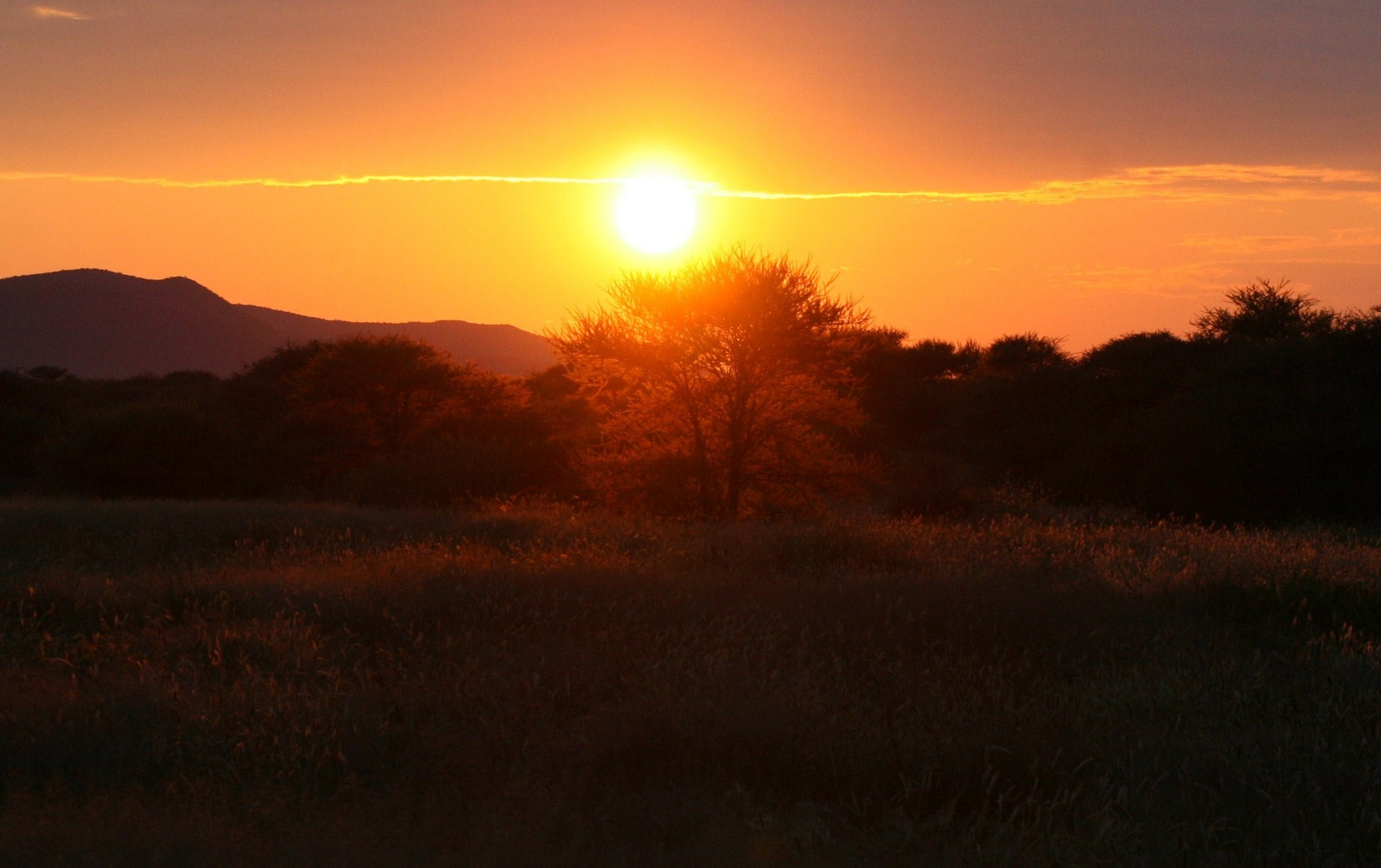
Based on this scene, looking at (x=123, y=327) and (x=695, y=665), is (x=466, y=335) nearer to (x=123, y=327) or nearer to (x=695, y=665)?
(x=123, y=327)

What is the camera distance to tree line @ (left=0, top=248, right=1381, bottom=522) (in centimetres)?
1616

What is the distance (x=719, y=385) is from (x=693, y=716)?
11659mm

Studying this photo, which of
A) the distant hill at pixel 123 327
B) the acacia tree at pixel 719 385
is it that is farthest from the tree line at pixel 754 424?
the distant hill at pixel 123 327

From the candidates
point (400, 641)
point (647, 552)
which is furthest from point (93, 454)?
point (400, 641)

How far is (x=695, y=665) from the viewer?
5434 millimetres

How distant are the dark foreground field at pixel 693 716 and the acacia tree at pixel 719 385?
7.24 m

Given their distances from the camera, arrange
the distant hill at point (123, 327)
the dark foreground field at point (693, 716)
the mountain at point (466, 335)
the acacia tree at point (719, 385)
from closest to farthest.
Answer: the dark foreground field at point (693, 716) → the acacia tree at point (719, 385) → the distant hill at point (123, 327) → the mountain at point (466, 335)

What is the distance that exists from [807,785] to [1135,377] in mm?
29209

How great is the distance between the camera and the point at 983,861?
336 centimetres

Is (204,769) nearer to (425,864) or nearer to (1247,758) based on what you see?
(425,864)

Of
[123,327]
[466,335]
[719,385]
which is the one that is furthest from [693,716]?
[466,335]

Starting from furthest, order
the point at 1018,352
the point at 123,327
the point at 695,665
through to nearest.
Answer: the point at 123,327 < the point at 1018,352 < the point at 695,665

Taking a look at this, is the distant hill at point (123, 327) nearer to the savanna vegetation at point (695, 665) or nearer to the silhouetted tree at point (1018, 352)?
the silhouetted tree at point (1018, 352)

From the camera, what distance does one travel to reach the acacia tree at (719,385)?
15875 millimetres
